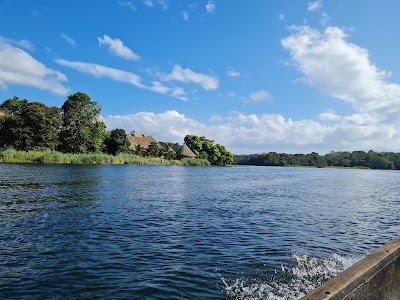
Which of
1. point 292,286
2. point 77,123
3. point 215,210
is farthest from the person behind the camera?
point 77,123

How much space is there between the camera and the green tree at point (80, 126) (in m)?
74.1

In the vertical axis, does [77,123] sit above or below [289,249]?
above

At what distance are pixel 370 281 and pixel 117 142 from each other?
87192 mm

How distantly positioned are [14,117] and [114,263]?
219 feet

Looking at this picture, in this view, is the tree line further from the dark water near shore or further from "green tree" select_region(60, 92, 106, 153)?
the dark water near shore

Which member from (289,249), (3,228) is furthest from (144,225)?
(289,249)

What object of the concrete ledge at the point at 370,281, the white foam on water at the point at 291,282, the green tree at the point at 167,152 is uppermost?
the green tree at the point at 167,152

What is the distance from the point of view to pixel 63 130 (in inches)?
2938

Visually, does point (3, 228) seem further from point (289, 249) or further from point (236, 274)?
point (289, 249)

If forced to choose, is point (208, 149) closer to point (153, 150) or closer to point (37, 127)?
point (153, 150)

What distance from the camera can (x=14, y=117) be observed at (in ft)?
211

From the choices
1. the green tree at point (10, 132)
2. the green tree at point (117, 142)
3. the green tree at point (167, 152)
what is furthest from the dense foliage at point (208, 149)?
the green tree at point (10, 132)

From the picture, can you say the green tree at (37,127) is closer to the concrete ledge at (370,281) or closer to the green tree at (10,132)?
the green tree at (10,132)

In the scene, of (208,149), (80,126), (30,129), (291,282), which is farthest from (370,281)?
(208,149)
